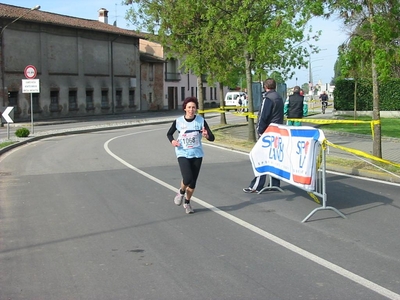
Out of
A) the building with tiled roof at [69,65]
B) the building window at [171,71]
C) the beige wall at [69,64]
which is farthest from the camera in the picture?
the building window at [171,71]

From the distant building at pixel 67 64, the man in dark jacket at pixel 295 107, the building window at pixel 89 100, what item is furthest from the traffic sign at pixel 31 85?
the building window at pixel 89 100

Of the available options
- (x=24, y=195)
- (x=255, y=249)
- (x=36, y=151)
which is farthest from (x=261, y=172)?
(x=36, y=151)

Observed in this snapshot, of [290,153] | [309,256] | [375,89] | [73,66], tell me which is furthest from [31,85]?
[73,66]

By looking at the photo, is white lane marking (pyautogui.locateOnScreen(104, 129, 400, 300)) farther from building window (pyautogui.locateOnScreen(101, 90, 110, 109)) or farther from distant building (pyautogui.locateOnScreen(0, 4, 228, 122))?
Result: building window (pyautogui.locateOnScreen(101, 90, 110, 109))

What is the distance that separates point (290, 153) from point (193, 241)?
2769mm

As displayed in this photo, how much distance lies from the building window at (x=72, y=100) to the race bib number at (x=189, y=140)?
44.1m

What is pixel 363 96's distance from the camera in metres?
40.3

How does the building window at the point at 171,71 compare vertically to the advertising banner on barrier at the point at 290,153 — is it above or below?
above

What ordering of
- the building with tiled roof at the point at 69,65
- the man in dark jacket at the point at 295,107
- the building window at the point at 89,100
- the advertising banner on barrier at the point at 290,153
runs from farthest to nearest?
the building window at the point at 89,100 < the building with tiled roof at the point at 69,65 < the man in dark jacket at the point at 295,107 < the advertising banner on barrier at the point at 290,153

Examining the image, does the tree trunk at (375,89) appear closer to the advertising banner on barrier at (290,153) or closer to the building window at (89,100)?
the advertising banner on barrier at (290,153)

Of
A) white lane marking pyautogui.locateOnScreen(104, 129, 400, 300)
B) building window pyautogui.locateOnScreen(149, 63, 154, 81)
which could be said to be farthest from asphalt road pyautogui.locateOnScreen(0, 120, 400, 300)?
building window pyautogui.locateOnScreen(149, 63, 154, 81)

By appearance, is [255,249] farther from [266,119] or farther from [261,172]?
[266,119]

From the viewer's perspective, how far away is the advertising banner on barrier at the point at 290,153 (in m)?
8.69

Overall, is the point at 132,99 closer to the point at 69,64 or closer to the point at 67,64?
the point at 69,64
